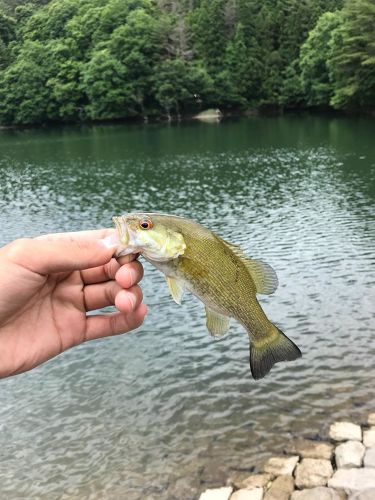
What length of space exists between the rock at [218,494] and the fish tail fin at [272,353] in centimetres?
525

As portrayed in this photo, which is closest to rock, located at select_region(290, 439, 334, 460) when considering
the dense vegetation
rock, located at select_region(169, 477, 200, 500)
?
rock, located at select_region(169, 477, 200, 500)

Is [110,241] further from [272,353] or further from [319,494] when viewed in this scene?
[319,494]

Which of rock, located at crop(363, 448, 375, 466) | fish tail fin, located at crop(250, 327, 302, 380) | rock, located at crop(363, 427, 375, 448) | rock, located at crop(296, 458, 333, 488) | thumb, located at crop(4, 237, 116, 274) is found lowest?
rock, located at crop(296, 458, 333, 488)

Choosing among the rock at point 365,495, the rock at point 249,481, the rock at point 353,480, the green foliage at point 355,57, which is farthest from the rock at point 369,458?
the green foliage at point 355,57

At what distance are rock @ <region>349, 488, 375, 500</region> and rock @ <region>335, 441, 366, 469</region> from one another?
0.76 metres

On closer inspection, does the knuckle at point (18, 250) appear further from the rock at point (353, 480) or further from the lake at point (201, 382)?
the lake at point (201, 382)

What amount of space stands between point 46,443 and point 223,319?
760cm

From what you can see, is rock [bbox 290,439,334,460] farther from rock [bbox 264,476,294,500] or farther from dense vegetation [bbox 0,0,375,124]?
dense vegetation [bbox 0,0,375,124]

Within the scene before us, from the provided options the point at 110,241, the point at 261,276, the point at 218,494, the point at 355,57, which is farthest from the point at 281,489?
the point at 355,57

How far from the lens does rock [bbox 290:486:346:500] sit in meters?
6.87

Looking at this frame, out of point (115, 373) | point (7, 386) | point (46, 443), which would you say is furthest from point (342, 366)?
point (7, 386)

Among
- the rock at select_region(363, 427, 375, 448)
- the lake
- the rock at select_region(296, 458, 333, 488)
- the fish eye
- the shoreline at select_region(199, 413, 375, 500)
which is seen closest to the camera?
the fish eye

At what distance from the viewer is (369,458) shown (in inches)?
300

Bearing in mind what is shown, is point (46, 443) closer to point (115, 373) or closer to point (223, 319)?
point (115, 373)
